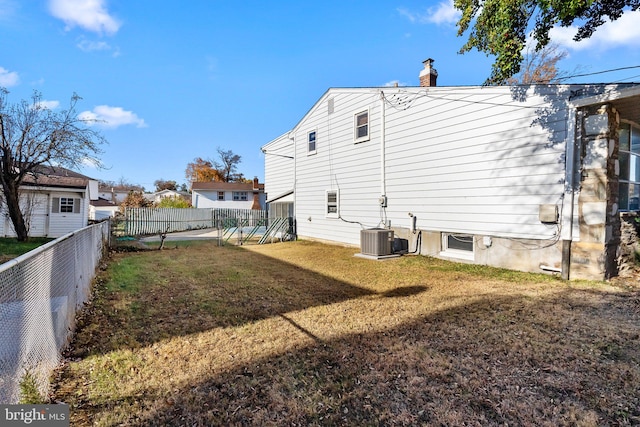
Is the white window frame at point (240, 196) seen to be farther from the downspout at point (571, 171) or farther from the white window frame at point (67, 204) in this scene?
the downspout at point (571, 171)

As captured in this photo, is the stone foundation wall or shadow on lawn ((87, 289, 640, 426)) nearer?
shadow on lawn ((87, 289, 640, 426))

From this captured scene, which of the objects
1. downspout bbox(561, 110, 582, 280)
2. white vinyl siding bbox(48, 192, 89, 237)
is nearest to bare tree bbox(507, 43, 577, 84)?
downspout bbox(561, 110, 582, 280)

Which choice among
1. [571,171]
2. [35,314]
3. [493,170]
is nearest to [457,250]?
[493,170]

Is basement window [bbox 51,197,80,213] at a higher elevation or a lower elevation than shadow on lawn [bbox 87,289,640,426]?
higher

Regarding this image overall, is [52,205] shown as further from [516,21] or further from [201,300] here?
[516,21]

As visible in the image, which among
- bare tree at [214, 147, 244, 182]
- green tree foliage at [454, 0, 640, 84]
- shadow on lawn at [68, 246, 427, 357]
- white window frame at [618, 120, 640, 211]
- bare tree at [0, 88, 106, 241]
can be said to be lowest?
shadow on lawn at [68, 246, 427, 357]

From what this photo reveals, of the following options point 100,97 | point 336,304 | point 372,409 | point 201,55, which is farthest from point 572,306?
point 100,97

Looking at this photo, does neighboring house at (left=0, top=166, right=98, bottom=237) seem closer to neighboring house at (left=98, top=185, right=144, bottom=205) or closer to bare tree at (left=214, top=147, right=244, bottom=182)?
bare tree at (left=214, top=147, right=244, bottom=182)

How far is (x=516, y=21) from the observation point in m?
5.91

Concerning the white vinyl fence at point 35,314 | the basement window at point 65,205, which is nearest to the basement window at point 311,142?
the white vinyl fence at point 35,314

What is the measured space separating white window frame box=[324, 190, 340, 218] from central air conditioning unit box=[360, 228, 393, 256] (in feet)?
9.79

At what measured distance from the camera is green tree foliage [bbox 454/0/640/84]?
5.57 metres

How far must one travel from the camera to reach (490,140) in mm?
7738

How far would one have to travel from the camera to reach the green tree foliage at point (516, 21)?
18.3 ft
